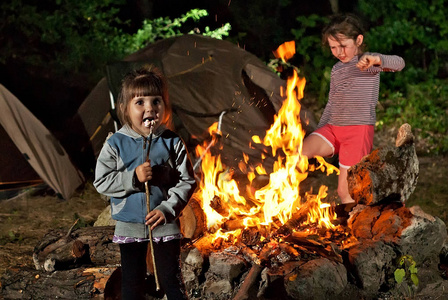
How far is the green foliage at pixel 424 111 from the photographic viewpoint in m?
9.05

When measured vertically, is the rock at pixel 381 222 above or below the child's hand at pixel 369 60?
below

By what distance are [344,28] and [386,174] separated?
4.22ft

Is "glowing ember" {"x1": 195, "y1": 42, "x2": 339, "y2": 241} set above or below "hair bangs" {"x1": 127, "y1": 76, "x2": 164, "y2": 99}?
below

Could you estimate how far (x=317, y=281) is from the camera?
3742 mm

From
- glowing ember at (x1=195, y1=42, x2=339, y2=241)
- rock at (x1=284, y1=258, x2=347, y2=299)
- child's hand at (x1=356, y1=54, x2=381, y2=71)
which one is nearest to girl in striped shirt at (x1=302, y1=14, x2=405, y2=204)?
child's hand at (x1=356, y1=54, x2=381, y2=71)

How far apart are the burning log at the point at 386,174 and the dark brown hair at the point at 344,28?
898mm

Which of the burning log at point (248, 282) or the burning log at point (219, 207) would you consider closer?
the burning log at point (248, 282)

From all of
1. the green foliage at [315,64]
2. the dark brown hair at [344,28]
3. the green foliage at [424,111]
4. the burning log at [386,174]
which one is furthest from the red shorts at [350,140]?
the green foliage at [315,64]

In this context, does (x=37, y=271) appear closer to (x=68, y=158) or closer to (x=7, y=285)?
(x=7, y=285)

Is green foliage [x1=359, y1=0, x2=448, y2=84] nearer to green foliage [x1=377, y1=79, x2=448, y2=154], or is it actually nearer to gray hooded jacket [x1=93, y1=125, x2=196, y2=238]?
green foliage [x1=377, y1=79, x2=448, y2=154]

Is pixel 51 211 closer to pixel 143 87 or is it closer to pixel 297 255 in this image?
pixel 297 255

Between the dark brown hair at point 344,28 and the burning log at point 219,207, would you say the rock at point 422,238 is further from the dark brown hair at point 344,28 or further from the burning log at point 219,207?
the dark brown hair at point 344,28

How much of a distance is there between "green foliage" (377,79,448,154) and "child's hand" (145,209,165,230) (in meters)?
6.43

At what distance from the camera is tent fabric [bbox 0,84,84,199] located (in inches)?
267
